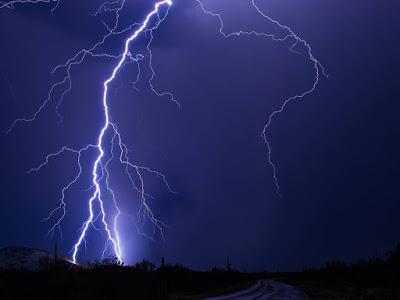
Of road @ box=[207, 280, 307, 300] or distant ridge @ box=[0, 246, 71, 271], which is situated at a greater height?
distant ridge @ box=[0, 246, 71, 271]

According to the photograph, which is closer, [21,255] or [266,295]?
[266,295]

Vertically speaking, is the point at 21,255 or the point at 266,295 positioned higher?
the point at 21,255

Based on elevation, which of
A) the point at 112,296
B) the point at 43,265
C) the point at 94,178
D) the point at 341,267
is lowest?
the point at 112,296

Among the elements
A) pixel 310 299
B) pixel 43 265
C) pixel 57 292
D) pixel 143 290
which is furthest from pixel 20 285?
pixel 310 299

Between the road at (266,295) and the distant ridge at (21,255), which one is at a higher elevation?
the distant ridge at (21,255)

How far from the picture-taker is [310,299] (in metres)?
17.7

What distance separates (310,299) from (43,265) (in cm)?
903

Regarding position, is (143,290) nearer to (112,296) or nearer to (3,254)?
(112,296)

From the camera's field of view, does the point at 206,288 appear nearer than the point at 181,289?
No

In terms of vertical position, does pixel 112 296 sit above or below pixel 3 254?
below

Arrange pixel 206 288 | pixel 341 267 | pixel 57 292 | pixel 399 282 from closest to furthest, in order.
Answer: pixel 57 292 → pixel 399 282 → pixel 206 288 → pixel 341 267

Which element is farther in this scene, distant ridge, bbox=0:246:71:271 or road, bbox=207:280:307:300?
distant ridge, bbox=0:246:71:271

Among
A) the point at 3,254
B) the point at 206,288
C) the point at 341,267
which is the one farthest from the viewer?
the point at 3,254

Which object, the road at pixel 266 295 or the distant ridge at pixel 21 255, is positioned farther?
the distant ridge at pixel 21 255
